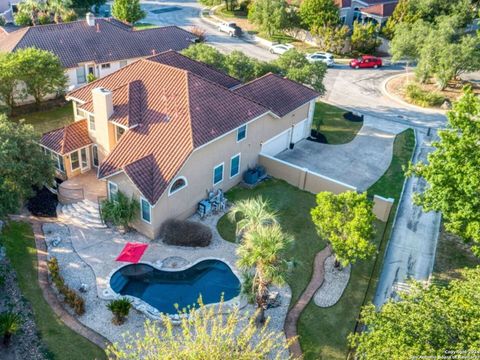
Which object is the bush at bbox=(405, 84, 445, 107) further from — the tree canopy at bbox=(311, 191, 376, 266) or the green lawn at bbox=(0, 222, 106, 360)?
the green lawn at bbox=(0, 222, 106, 360)

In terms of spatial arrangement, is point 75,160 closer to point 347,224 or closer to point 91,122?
point 91,122

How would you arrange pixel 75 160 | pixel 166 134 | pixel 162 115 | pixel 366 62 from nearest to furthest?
1. pixel 166 134
2. pixel 162 115
3. pixel 75 160
4. pixel 366 62

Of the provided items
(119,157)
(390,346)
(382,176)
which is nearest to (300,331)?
(390,346)

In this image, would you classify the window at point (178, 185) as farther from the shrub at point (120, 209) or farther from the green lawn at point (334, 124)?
the green lawn at point (334, 124)

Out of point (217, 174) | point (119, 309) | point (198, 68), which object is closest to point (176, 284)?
point (119, 309)

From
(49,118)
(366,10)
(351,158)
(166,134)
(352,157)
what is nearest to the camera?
(166,134)

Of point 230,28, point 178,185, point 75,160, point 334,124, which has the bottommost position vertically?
point 334,124

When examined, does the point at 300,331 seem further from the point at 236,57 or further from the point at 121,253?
the point at 236,57

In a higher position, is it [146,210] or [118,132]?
[118,132]

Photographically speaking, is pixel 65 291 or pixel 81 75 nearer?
pixel 65 291
